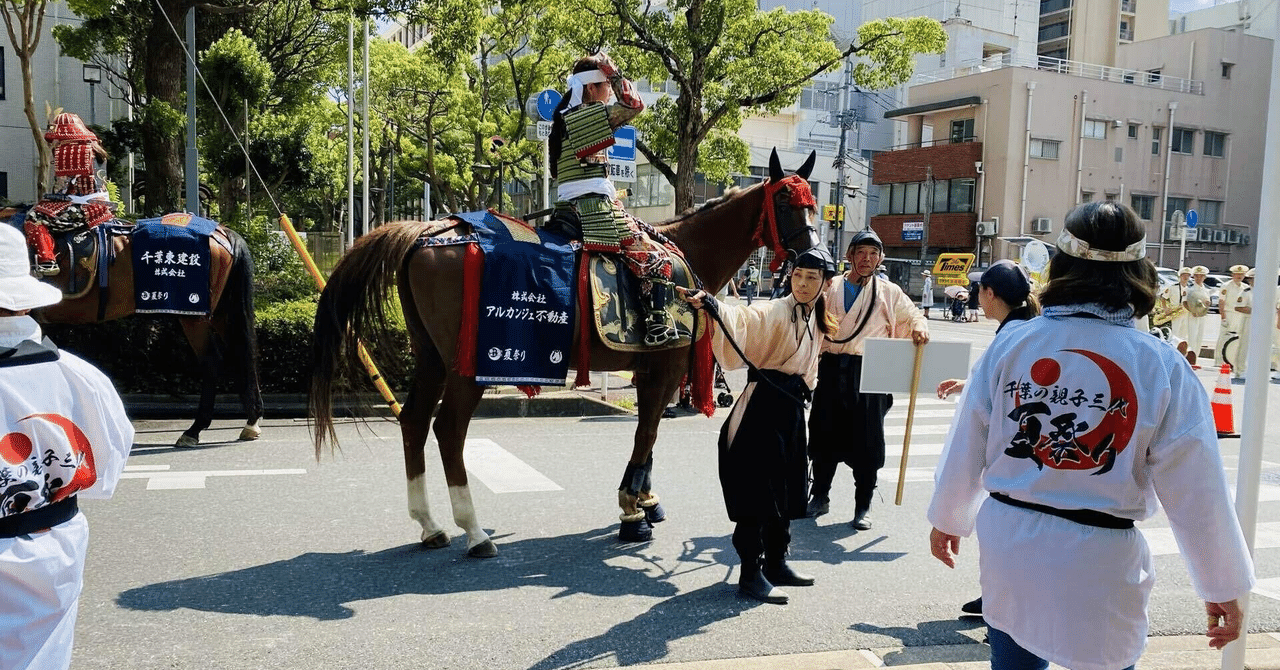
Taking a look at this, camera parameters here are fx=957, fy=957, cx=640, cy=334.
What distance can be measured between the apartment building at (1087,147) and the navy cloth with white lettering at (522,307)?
121 feet

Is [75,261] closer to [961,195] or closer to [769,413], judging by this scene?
[769,413]

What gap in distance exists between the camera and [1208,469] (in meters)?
2.26

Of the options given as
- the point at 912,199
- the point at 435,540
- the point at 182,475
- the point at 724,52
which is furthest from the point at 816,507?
the point at 912,199

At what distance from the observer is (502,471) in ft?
24.2

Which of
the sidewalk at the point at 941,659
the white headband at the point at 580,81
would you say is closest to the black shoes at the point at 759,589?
the sidewalk at the point at 941,659

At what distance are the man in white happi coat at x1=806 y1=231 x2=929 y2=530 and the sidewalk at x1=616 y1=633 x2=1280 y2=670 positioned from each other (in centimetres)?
195

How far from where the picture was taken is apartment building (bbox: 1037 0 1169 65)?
164ft

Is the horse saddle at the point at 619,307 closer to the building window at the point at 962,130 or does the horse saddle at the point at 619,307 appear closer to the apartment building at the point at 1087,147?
the apartment building at the point at 1087,147

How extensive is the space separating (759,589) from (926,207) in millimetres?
41342

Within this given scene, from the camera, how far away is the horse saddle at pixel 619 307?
553cm

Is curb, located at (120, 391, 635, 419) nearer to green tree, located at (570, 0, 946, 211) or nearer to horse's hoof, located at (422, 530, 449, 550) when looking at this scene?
horse's hoof, located at (422, 530, 449, 550)

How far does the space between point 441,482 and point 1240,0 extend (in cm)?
4226

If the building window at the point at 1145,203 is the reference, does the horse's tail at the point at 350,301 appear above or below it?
below

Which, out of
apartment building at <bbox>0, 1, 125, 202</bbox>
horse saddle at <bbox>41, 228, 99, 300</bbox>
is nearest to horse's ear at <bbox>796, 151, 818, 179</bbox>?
horse saddle at <bbox>41, 228, 99, 300</bbox>
